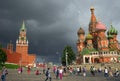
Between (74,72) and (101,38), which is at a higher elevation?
(101,38)

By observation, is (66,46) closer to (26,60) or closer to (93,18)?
(93,18)

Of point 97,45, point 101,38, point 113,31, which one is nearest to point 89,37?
point 97,45

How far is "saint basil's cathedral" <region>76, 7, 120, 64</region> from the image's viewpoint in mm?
90188

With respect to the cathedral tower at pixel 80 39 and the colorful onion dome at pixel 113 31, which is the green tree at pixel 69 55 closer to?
the cathedral tower at pixel 80 39

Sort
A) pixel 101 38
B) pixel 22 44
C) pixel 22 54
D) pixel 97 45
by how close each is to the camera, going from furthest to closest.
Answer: pixel 22 44, pixel 22 54, pixel 97 45, pixel 101 38

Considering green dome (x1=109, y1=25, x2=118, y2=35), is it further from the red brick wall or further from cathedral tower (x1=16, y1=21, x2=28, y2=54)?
cathedral tower (x1=16, y1=21, x2=28, y2=54)

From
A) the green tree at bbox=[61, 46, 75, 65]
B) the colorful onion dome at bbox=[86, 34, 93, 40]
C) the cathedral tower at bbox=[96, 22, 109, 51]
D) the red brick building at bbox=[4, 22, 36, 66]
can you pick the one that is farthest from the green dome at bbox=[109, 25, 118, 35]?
the red brick building at bbox=[4, 22, 36, 66]

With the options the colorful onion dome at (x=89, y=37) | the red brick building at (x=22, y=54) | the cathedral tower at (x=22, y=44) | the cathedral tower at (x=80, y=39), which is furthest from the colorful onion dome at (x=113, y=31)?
the cathedral tower at (x=22, y=44)

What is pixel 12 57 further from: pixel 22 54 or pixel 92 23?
pixel 92 23

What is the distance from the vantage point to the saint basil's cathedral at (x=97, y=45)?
90.2m

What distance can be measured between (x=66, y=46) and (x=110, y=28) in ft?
108

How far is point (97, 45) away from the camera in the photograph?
98250 mm

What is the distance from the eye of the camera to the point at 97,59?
92812mm

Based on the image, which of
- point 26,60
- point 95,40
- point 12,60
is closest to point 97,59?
point 95,40
